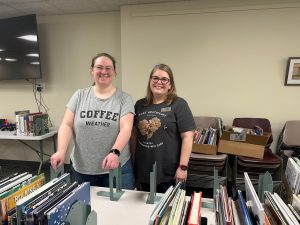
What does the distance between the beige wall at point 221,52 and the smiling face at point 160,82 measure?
1.69 m

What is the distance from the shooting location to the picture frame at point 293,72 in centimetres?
280

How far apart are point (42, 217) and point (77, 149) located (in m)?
0.72

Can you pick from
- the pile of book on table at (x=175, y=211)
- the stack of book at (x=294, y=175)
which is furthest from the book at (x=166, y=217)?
the stack of book at (x=294, y=175)

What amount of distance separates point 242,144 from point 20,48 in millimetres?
3228

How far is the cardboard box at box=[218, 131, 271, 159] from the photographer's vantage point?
250 centimetres

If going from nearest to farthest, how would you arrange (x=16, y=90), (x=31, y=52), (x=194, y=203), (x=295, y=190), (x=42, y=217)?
(x=42, y=217) < (x=194, y=203) < (x=295, y=190) < (x=31, y=52) < (x=16, y=90)

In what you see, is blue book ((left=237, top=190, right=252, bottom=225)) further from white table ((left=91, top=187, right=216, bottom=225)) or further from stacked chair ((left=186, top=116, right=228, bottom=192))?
stacked chair ((left=186, top=116, right=228, bottom=192))

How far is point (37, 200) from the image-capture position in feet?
2.70

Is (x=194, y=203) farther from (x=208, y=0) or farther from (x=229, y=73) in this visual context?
(x=208, y=0)

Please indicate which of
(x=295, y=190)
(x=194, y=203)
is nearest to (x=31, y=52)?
(x=194, y=203)

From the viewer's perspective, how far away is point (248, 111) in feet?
9.93

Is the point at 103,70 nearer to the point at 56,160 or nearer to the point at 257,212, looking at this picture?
the point at 56,160

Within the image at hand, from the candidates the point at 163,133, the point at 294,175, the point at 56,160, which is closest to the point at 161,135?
the point at 163,133

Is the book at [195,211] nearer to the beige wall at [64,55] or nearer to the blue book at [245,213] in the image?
the blue book at [245,213]
